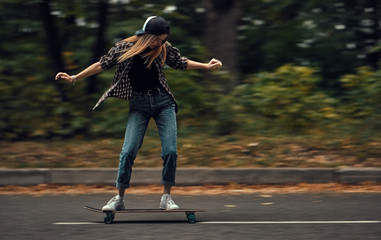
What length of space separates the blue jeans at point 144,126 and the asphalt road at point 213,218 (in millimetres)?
526

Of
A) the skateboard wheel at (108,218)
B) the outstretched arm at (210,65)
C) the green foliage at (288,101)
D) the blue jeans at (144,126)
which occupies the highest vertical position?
the green foliage at (288,101)

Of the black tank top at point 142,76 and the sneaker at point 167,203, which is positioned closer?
the black tank top at point 142,76

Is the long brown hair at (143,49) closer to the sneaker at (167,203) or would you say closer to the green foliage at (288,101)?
the sneaker at (167,203)

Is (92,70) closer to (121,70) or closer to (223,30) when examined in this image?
(121,70)

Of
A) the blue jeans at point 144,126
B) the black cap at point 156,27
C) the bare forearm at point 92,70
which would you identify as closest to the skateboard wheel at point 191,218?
the blue jeans at point 144,126

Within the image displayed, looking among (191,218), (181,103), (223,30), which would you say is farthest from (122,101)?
(191,218)

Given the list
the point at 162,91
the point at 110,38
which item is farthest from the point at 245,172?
the point at 110,38

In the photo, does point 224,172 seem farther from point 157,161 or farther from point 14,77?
point 14,77

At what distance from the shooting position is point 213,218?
712 cm

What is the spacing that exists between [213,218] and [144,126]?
1.14 metres

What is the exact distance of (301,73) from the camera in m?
13.0

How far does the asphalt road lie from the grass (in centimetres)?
164

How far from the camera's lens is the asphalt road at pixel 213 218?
246 inches

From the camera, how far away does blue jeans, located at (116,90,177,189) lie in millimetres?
6773
